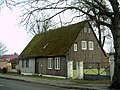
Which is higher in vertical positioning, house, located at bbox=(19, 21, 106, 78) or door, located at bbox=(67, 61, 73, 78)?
house, located at bbox=(19, 21, 106, 78)

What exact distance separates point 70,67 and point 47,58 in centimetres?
773

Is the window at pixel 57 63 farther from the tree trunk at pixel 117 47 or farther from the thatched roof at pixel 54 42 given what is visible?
the tree trunk at pixel 117 47

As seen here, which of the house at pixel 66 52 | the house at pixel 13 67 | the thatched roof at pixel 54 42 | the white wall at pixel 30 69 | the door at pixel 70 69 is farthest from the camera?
the house at pixel 13 67

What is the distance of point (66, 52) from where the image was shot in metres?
43.4

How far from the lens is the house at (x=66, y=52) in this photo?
144 feet

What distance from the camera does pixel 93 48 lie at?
158 ft

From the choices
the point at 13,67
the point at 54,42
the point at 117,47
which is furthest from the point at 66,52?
the point at 13,67

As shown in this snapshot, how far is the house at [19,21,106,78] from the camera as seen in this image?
144 ft

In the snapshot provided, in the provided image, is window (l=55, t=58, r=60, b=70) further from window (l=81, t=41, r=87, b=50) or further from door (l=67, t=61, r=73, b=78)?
window (l=81, t=41, r=87, b=50)

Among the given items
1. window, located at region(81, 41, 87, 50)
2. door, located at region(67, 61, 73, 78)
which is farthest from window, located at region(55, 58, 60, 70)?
window, located at region(81, 41, 87, 50)

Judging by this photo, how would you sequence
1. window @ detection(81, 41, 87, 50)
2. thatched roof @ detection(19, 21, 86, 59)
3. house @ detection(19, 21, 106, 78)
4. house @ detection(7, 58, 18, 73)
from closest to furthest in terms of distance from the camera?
house @ detection(19, 21, 106, 78), thatched roof @ detection(19, 21, 86, 59), window @ detection(81, 41, 87, 50), house @ detection(7, 58, 18, 73)

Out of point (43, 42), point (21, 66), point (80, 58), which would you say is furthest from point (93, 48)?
point (21, 66)

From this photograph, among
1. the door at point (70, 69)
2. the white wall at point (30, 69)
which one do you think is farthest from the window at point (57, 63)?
the white wall at point (30, 69)

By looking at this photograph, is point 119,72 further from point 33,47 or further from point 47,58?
point 33,47
